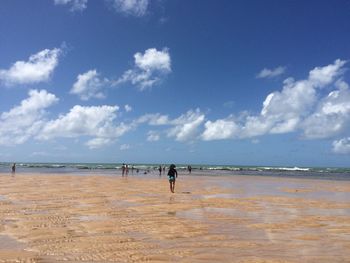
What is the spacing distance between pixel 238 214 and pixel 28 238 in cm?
909

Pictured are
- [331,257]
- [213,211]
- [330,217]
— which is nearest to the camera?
[331,257]

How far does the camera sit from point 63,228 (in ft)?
40.1

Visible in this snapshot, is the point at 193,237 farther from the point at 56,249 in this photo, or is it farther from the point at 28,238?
the point at 28,238

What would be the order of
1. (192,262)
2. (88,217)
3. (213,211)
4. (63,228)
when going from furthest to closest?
(213,211)
(88,217)
(63,228)
(192,262)

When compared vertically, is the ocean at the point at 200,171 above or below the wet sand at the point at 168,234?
above

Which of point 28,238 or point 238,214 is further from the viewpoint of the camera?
point 238,214

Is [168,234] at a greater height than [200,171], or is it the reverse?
[200,171]

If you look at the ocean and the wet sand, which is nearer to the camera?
the wet sand

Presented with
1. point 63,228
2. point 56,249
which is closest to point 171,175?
point 63,228

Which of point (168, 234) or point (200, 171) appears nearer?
point (168, 234)

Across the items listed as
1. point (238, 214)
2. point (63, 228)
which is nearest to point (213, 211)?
point (238, 214)

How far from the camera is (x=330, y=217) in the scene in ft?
53.9

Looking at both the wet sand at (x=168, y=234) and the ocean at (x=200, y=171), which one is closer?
the wet sand at (x=168, y=234)

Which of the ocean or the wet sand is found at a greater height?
the ocean
